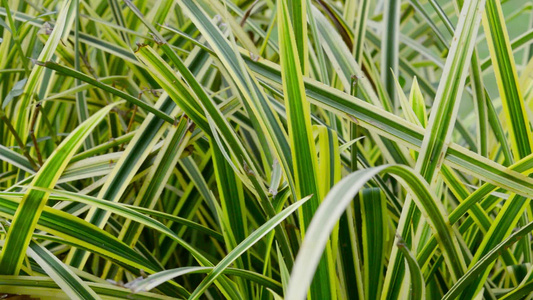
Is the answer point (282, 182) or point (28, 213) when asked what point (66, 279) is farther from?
point (282, 182)

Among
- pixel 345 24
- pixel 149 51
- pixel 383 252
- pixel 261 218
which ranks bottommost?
pixel 383 252

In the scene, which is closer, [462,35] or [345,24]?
[462,35]

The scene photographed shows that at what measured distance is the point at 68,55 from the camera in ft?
2.51

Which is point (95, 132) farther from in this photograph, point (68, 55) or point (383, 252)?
point (383, 252)

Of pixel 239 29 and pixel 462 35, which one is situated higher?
pixel 239 29

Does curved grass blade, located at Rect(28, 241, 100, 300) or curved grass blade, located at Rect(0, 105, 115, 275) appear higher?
curved grass blade, located at Rect(0, 105, 115, 275)

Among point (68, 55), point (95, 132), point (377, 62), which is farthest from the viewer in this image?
point (377, 62)

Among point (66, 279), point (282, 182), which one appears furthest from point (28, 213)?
point (282, 182)

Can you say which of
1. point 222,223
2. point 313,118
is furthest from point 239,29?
point 222,223

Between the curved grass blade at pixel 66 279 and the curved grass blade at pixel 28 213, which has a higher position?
the curved grass blade at pixel 28 213

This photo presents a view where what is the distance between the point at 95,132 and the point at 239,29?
0.34m

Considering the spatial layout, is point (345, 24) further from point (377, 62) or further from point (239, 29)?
point (377, 62)

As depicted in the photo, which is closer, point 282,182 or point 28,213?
point 28,213

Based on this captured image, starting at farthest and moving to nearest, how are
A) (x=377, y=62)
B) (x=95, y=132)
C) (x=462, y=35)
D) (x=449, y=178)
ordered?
(x=377, y=62), (x=95, y=132), (x=449, y=178), (x=462, y=35)
